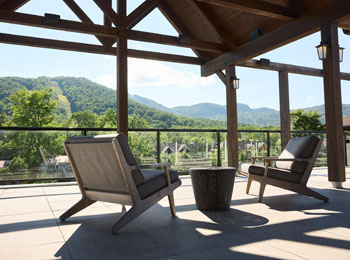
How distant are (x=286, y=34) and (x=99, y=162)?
4.45 metres

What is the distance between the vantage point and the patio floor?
6.31 ft

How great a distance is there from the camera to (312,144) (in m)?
3.60

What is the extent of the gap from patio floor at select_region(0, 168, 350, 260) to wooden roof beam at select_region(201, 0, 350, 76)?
108 inches

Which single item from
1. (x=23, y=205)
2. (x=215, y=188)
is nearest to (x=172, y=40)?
(x=215, y=188)

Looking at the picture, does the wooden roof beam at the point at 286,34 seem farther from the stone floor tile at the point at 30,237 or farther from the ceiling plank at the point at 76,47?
the stone floor tile at the point at 30,237

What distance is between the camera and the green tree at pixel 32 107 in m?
39.2

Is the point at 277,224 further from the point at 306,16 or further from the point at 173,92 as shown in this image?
the point at 173,92

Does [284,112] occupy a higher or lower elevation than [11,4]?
lower

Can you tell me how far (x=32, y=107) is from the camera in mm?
40469

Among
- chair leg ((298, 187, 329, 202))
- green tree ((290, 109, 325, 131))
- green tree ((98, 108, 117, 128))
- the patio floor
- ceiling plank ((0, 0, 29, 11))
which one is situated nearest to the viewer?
the patio floor

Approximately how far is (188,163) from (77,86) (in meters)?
39.6

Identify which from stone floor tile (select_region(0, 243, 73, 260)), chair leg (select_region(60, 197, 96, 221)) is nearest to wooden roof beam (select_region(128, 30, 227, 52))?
chair leg (select_region(60, 197, 96, 221))

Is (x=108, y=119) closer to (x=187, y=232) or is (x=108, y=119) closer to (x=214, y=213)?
(x=214, y=213)

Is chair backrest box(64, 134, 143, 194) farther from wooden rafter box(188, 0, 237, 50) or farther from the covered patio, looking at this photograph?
wooden rafter box(188, 0, 237, 50)
